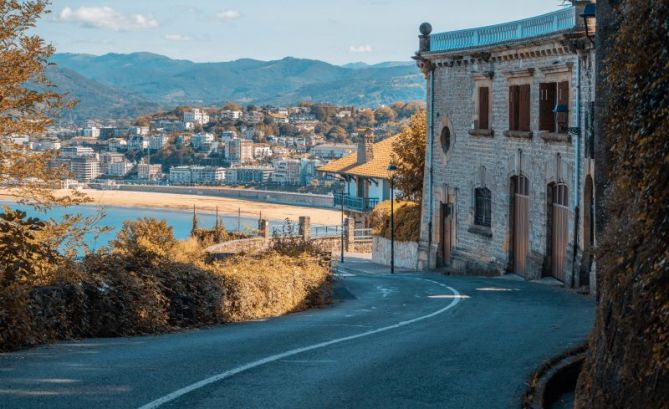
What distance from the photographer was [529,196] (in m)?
30.7

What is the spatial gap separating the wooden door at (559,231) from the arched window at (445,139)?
873cm

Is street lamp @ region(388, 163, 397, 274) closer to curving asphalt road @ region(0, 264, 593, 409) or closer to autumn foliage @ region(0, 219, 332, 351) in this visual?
autumn foliage @ region(0, 219, 332, 351)

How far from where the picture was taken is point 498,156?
1302 inches

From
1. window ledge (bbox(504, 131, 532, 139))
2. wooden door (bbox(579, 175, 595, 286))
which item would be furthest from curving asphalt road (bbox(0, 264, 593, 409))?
window ledge (bbox(504, 131, 532, 139))

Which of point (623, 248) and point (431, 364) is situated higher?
point (623, 248)

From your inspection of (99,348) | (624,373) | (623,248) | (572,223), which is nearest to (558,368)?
(623,248)

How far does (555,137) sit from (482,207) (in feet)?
22.8

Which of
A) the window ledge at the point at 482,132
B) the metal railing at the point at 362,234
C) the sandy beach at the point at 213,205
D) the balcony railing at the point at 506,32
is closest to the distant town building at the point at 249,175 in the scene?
the sandy beach at the point at 213,205

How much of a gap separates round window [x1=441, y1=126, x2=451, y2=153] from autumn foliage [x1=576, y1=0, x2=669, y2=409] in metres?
26.4

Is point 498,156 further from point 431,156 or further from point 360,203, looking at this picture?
point 360,203

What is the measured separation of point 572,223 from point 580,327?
1127cm

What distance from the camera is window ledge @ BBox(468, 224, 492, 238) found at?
34156 millimetres

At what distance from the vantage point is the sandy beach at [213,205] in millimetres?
119812

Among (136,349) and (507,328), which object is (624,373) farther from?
(507,328)
